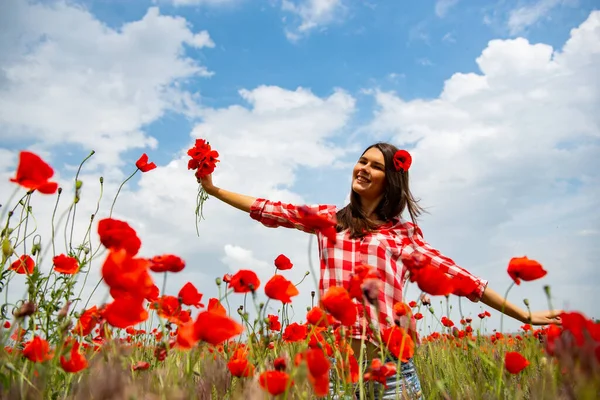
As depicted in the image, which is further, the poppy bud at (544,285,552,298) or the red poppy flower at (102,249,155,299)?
the poppy bud at (544,285,552,298)

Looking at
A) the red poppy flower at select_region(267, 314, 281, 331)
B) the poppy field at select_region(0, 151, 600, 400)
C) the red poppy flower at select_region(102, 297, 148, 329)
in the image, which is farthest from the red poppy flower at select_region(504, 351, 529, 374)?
the red poppy flower at select_region(267, 314, 281, 331)

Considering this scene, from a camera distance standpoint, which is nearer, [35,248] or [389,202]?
[35,248]

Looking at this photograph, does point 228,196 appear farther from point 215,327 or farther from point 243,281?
point 215,327

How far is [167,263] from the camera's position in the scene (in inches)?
59.4

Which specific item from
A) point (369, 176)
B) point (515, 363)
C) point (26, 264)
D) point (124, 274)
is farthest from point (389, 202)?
point (124, 274)

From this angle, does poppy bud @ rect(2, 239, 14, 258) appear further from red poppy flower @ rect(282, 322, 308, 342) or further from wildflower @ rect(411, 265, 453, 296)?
wildflower @ rect(411, 265, 453, 296)

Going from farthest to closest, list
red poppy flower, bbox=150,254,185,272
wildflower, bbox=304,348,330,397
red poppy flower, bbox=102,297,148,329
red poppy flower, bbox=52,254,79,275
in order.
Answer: red poppy flower, bbox=52,254,79,275
red poppy flower, bbox=150,254,185,272
red poppy flower, bbox=102,297,148,329
wildflower, bbox=304,348,330,397

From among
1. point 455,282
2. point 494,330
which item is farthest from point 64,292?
point 494,330

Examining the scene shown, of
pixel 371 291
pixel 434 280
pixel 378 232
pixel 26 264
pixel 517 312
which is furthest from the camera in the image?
pixel 378 232

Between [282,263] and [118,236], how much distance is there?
1175 millimetres

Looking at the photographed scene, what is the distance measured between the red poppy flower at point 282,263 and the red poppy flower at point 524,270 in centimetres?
107

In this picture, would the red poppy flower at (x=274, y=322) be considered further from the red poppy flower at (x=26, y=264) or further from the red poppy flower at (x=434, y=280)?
the red poppy flower at (x=434, y=280)

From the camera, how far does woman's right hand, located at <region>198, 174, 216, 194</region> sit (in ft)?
10.3

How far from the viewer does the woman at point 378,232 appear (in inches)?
103
